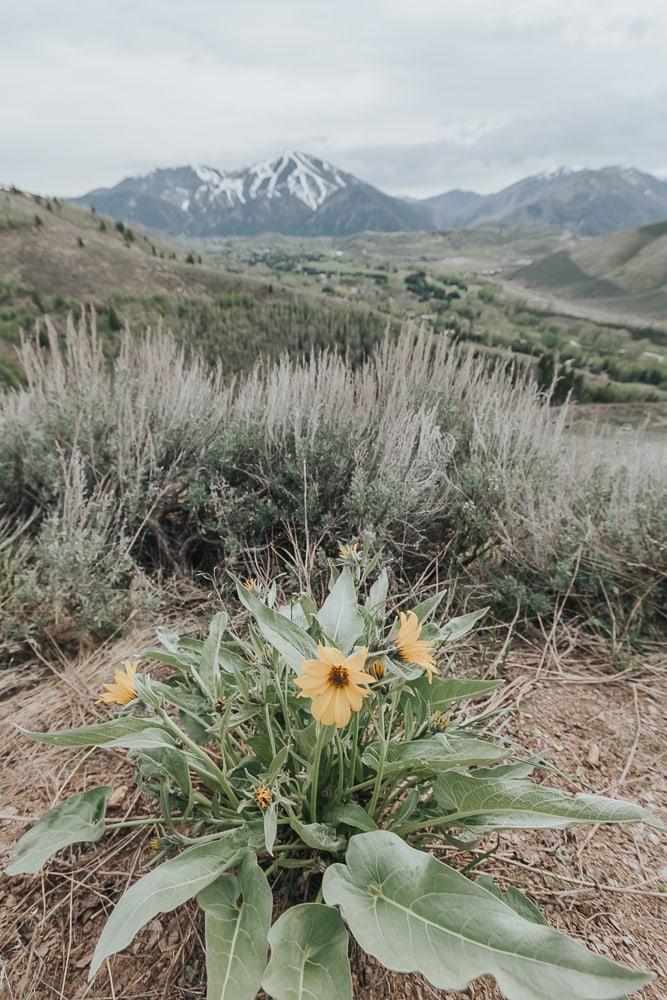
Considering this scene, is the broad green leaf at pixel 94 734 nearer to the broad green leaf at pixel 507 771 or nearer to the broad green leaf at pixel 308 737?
the broad green leaf at pixel 308 737

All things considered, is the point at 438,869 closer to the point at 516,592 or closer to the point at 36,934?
the point at 36,934

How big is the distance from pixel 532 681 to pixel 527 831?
2.36 ft

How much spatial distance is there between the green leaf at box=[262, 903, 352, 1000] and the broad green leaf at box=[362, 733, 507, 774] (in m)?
0.33

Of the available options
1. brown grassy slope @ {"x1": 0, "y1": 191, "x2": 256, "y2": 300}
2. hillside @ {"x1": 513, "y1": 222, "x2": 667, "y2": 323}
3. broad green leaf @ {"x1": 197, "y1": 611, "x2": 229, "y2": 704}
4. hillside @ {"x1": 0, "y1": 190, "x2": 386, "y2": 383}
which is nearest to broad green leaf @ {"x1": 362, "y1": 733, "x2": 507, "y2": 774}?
broad green leaf @ {"x1": 197, "y1": 611, "x2": 229, "y2": 704}

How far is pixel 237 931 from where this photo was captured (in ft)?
3.30

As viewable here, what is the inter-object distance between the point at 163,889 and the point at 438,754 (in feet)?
2.15

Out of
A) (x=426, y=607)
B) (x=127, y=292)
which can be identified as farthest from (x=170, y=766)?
(x=127, y=292)

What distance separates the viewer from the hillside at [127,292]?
81.1 ft

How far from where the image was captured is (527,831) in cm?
160

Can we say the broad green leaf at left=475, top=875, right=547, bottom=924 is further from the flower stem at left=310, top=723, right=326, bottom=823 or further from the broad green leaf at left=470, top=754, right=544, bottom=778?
the flower stem at left=310, top=723, right=326, bottom=823

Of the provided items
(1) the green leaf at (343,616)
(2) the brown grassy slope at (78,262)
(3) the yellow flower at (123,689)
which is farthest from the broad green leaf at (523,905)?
(2) the brown grassy slope at (78,262)

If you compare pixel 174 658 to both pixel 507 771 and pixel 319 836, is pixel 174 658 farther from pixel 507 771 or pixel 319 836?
pixel 507 771

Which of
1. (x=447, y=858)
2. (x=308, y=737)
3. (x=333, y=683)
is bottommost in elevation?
(x=447, y=858)

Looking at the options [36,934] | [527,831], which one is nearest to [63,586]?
[36,934]
